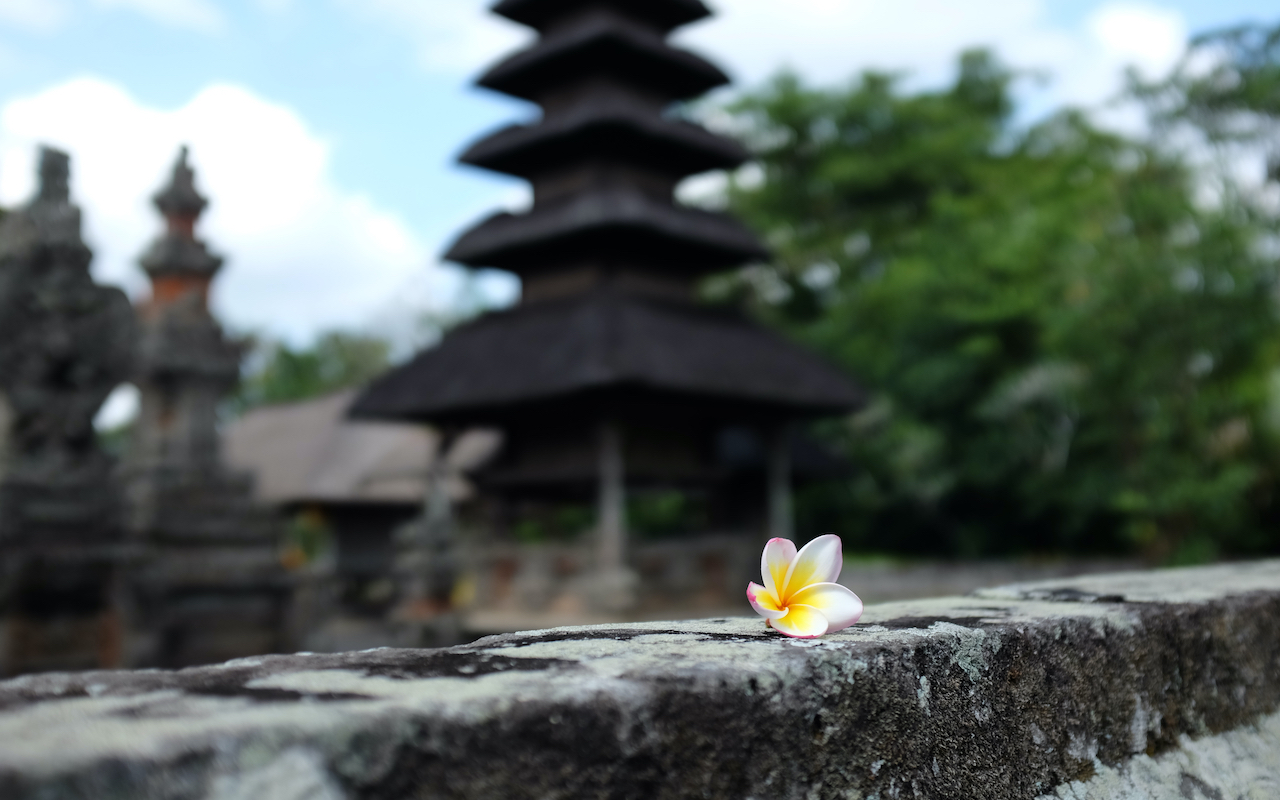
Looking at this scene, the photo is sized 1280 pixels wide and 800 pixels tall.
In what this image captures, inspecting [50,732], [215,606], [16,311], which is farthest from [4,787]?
[215,606]

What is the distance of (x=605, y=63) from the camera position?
42.8 feet

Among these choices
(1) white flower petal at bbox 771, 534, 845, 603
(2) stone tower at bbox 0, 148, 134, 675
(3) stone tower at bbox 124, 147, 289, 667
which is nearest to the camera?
(1) white flower petal at bbox 771, 534, 845, 603

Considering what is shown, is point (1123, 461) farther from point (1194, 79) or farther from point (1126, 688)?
point (1126, 688)

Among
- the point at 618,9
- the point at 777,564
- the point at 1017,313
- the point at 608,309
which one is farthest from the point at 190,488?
the point at 1017,313

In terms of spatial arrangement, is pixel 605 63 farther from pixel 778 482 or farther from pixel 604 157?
pixel 778 482

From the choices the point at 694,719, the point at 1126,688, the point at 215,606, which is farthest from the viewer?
the point at 215,606

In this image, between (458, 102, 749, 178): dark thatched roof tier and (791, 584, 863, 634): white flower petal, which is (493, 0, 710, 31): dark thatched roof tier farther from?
(791, 584, 863, 634): white flower petal

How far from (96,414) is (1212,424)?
12.4 m

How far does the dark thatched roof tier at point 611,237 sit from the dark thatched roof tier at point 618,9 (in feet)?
9.11

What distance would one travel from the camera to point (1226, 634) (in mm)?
1987

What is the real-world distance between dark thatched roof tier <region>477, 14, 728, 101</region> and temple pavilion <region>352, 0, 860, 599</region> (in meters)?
0.03

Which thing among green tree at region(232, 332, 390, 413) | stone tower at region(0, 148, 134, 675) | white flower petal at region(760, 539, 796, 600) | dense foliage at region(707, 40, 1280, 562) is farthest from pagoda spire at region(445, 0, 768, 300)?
green tree at region(232, 332, 390, 413)

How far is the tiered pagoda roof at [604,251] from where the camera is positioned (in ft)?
37.0

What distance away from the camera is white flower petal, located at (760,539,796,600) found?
5.07 ft
